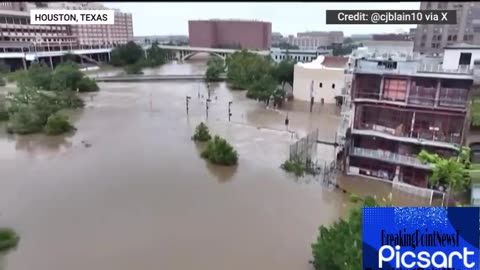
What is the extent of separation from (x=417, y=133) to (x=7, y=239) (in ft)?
19.3

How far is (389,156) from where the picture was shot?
5.86m

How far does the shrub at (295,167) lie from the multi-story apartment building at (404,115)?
2.74 feet

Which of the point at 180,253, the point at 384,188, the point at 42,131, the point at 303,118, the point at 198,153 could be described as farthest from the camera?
the point at 303,118

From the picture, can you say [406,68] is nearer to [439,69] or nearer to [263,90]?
[439,69]

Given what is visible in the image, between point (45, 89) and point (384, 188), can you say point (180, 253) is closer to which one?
point (384, 188)

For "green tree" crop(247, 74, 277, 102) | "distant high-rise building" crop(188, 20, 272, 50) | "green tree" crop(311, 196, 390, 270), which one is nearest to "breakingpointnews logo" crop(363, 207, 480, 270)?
"green tree" crop(311, 196, 390, 270)

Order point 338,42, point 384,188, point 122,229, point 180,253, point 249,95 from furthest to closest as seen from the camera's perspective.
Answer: point 338,42, point 249,95, point 384,188, point 122,229, point 180,253

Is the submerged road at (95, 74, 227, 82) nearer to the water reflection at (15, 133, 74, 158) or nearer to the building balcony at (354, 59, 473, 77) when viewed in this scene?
the water reflection at (15, 133, 74, 158)

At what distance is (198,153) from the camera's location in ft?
25.6

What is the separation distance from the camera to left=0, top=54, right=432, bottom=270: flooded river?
13.9 ft

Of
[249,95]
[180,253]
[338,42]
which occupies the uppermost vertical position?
[338,42]

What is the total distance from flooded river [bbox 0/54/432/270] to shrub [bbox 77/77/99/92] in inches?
261

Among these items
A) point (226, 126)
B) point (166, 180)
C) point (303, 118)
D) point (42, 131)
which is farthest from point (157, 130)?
point (303, 118)

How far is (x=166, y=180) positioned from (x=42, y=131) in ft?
16.1
